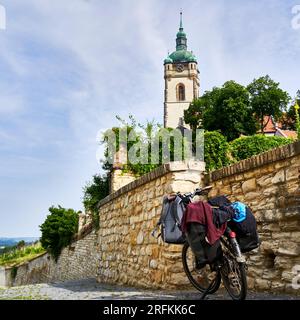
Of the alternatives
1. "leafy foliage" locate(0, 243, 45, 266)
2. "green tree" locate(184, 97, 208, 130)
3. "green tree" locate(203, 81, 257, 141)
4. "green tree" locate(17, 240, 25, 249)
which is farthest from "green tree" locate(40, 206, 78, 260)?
"green tree" locate(184, 97, 208, 130)

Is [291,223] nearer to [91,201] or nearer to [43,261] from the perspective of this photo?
[91,201]

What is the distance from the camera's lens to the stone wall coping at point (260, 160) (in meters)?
4.74

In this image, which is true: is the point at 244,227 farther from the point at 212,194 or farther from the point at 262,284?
the point at 212,194

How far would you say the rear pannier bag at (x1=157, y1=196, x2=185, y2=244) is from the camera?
4.85 metres

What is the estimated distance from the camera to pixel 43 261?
91.6 ft

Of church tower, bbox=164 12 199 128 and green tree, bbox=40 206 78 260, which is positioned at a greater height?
church tower, bbox=164 12 199 128

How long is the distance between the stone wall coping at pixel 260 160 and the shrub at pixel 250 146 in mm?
14523

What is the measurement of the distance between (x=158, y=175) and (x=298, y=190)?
2304 mm

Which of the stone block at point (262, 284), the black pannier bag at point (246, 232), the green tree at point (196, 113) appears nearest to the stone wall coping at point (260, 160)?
the black pannier bag at point (246, 232)

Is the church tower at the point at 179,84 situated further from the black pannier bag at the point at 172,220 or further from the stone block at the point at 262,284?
the black pannier bag at the point at 172,220

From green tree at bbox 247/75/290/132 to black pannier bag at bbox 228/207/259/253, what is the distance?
130 feet

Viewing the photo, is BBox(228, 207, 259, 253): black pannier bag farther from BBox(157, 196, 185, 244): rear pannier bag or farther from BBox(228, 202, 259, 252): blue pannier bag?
BBox(157, 196, 185, 244): rear pannier bag

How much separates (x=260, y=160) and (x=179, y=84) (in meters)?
73.5
